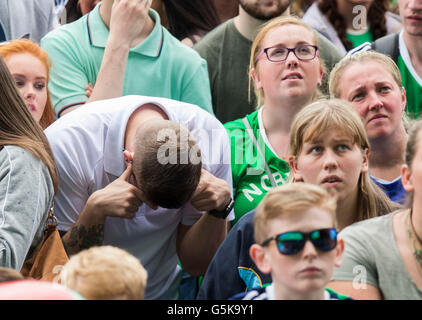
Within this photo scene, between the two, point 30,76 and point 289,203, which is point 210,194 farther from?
point 30,76

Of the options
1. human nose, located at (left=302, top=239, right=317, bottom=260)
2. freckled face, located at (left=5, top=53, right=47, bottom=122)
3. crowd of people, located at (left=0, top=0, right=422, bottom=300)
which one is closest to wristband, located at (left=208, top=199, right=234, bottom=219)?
crowd of people, located at (left=0, top=0, right=422, bottom=300)

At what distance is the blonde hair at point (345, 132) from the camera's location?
3.39 meters

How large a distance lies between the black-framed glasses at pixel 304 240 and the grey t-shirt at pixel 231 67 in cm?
199

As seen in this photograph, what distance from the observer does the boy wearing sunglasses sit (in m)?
2.57

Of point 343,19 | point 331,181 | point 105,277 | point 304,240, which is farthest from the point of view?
point 343,19

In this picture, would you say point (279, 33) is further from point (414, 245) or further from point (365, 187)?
point (414, 245)

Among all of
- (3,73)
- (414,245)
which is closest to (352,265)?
(414,245)

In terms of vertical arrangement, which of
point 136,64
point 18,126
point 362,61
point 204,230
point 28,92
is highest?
point 136,64

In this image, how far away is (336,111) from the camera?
3451mm

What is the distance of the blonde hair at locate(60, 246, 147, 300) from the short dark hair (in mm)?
781

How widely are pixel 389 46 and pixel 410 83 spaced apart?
0.23 metres

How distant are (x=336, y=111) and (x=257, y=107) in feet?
3.02

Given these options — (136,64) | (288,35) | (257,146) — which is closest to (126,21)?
(136,64)

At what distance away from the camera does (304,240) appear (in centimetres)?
257
